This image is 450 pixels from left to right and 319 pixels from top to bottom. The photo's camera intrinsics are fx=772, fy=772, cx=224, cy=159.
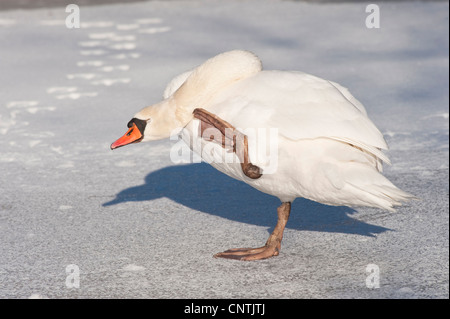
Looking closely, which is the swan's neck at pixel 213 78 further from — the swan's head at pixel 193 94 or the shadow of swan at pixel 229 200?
the shadow of swan at pixel 229 200

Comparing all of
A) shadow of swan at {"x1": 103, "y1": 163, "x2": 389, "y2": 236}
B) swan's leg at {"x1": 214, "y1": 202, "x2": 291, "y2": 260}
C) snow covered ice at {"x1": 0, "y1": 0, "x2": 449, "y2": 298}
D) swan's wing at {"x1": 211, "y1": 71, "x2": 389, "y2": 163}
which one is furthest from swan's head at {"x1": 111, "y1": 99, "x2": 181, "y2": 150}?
shadow of swan at {"x1": 103, "y1": 163, "x2": 389, "y2": 236}

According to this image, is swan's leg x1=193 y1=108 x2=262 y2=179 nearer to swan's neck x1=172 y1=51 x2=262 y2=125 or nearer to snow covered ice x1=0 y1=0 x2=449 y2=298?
swan's neck x1=172 y1=51 x2=262 y2=125

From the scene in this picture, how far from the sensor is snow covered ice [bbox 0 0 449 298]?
4.05 m

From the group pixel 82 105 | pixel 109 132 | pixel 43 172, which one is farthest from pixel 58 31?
pixel 43 172

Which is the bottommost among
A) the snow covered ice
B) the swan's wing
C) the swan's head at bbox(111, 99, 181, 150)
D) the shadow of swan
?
the shadow of swan

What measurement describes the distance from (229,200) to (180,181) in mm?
535

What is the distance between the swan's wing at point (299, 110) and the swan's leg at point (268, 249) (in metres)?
0.67

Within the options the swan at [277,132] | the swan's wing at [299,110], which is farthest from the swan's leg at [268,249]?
the swan's wing at [299,110]

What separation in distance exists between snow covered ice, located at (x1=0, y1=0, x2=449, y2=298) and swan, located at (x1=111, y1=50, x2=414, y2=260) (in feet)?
1.37

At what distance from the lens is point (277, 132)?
3842 mm

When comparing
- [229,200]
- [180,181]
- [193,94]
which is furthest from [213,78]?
[180,181]

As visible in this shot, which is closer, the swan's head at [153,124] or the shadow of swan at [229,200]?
the swan's head at [153,124]

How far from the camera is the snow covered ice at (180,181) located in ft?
13.3

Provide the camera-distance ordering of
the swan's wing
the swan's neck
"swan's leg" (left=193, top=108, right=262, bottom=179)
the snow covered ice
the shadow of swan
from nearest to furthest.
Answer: the swan's wing < "swan's leg" (left=193, top=108, right=262, bottom=179) < the snow covered ice < the swan's neck < the shadow of swan
